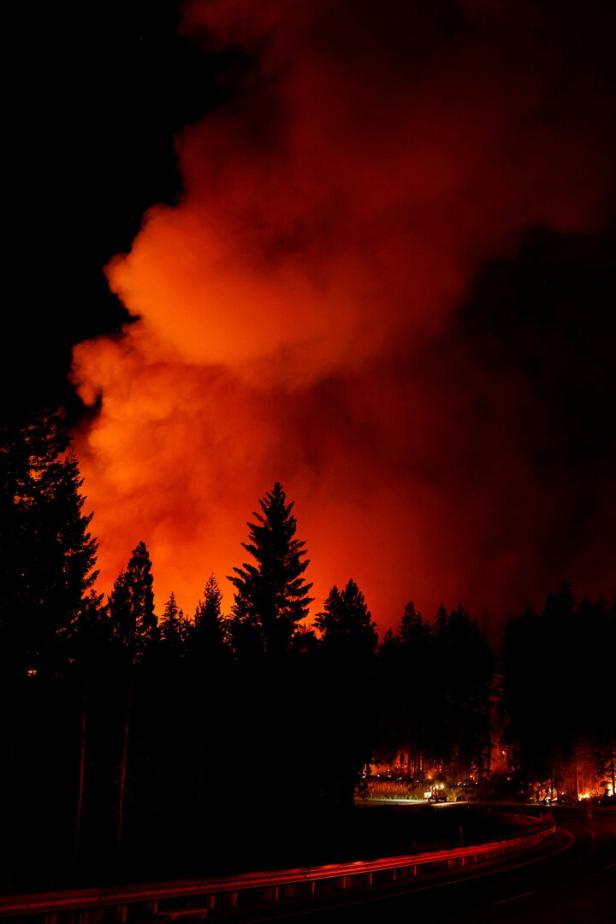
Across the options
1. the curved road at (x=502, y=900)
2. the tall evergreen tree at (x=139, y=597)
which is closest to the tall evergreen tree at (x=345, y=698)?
the tall evergreen tree at (x=139, y=597)

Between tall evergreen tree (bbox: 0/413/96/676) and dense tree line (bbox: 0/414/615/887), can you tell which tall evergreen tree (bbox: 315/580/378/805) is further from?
tall evergreen tree (bbox: 0/413/96/676)

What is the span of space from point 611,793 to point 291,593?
4816 cm

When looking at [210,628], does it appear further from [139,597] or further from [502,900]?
[502,900]

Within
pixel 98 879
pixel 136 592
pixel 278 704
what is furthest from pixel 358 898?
pixel 136 592

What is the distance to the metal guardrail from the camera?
38.6 feet

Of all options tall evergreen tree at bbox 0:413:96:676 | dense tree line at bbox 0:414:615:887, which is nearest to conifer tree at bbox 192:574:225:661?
dense tree line at bbox 0:414:615:887

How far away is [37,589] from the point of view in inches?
1209

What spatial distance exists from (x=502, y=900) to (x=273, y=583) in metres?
34.2

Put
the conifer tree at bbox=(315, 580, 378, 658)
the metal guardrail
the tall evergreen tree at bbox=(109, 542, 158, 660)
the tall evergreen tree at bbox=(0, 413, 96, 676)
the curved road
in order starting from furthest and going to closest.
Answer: the conifer tree at bbox=(315, 580, 378, 658) < the tall evergreen tree at bbox=(109, 542, 158, 660) < the tall evergreen tree at bbox=(0, 413, 96, 676) < the curved road < the metal guardrail

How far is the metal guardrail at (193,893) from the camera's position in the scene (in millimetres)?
11766

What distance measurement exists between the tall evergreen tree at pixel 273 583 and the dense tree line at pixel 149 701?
0.30ft

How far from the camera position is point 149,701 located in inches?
2019

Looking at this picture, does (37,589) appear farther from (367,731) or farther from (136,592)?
(367,731)

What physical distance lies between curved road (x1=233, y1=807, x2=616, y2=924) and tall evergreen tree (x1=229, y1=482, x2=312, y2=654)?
25573 mm
